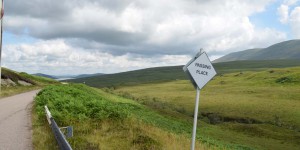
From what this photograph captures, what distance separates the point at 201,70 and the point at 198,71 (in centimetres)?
16

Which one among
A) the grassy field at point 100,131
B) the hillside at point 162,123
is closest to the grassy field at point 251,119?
the hillside at point 162,123

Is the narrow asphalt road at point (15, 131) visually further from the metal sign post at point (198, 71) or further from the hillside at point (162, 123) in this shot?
the metal sign post at point (198, 71)

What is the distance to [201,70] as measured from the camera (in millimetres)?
13430

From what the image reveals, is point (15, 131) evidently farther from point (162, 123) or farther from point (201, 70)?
point (162, 123)

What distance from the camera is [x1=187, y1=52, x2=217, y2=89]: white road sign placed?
13201 mm

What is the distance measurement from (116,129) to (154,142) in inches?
151

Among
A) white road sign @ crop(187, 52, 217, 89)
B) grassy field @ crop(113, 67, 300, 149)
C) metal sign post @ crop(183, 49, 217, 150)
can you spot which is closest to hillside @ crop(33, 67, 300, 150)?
grassy field @ crop(113, 67, 300, 149)

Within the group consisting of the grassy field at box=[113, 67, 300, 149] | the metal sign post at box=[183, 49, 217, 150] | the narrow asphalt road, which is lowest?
the grassy field at box=[113, 67, 300, 149]

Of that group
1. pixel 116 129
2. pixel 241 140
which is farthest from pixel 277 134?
pixel 116 129

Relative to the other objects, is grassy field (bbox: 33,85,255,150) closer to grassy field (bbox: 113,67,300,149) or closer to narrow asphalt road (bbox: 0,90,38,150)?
narrow asphalt road (bbox: 0,90,38,150)

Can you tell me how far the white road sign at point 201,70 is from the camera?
1320 centimetres

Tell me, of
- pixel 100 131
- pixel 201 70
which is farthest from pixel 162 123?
pixel 201 70

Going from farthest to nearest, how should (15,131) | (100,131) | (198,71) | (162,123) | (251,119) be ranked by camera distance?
(251,119), (162,123), (100,131), (15,131), (198,71)

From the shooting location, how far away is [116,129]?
1916 cm
